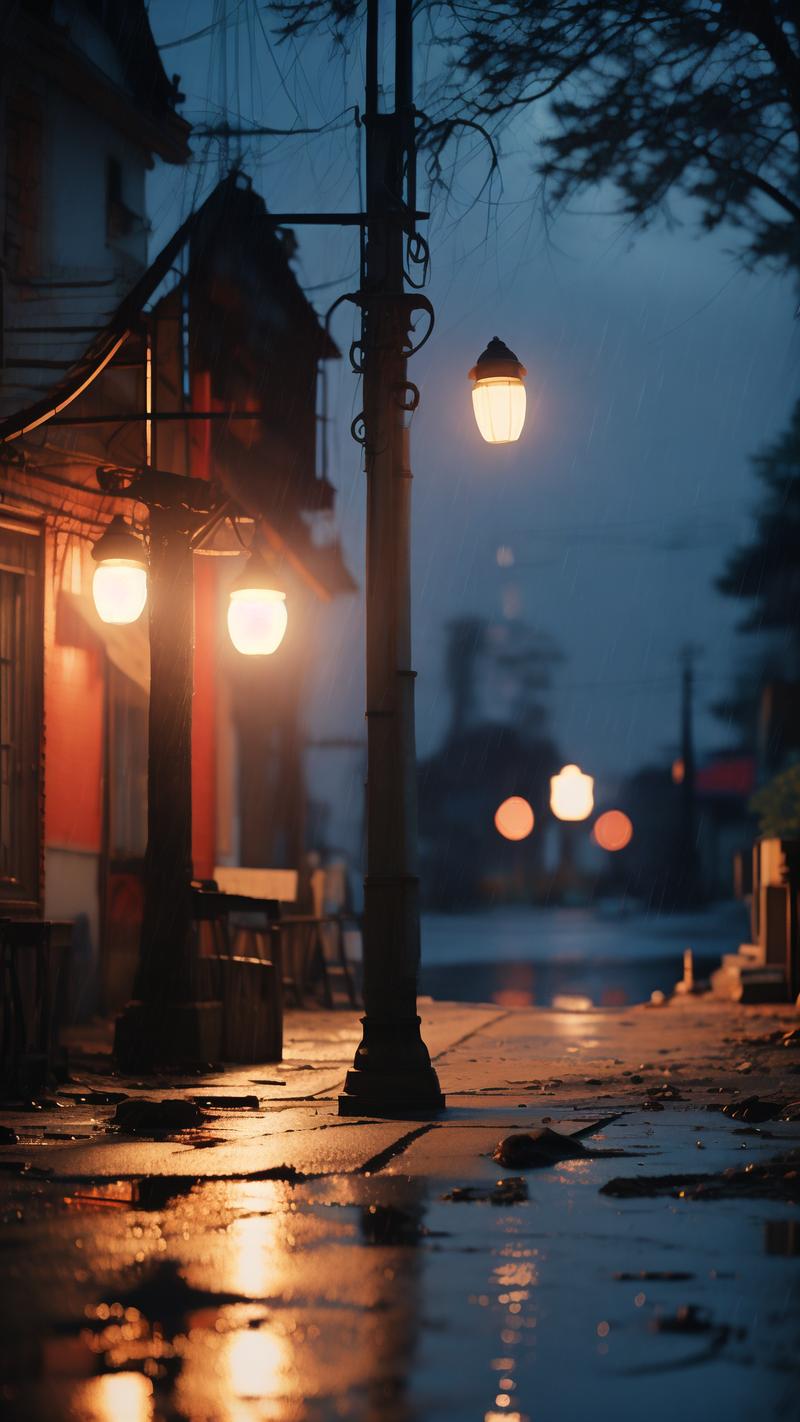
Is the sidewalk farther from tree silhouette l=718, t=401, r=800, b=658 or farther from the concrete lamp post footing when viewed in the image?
tree silhouette l=718, t=401, r=800, b=658

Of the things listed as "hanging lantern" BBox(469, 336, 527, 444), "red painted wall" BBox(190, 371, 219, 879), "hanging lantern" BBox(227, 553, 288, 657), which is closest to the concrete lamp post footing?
"hanging lantern" BBox(227, 553, 288, 657)

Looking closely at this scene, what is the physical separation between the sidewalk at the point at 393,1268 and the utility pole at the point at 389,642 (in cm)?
39

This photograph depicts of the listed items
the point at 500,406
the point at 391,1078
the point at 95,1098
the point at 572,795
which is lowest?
the point at 95,1098

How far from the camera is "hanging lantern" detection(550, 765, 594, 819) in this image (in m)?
43.0

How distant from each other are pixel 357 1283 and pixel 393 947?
4.76 m

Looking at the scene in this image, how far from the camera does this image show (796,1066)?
12617 millimetres

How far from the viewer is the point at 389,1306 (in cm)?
492

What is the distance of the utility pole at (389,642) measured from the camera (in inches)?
392

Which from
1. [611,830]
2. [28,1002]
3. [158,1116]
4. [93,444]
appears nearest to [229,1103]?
[158,1116]

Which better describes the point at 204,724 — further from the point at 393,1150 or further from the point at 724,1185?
the point at 724,1185

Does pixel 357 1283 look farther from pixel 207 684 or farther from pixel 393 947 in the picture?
pixel 207 684

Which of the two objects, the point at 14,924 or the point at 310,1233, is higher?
the point at 14,924

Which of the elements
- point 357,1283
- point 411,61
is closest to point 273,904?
point 411,61

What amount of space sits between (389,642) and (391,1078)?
234 centimetres
